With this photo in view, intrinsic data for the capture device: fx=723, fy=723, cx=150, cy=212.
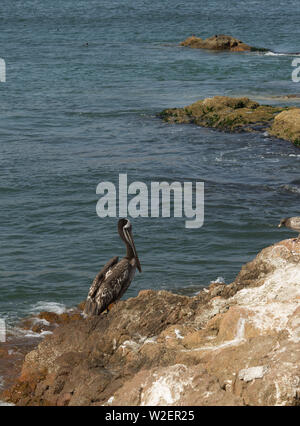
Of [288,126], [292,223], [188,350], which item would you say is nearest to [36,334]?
[188,350]

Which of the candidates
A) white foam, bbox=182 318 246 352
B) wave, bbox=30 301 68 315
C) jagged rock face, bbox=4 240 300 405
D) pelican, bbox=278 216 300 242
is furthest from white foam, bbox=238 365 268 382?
pelican, bbox=278 216 300 242

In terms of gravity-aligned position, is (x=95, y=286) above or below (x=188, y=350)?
below

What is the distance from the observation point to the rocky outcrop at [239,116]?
112 feet

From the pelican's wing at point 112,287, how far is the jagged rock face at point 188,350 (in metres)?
0.94

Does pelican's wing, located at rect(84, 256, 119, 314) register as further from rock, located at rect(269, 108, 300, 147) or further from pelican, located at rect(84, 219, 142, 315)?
rock, located at rect(269, 108, 300, 147)

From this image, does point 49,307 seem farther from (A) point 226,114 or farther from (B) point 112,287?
(A) point 226,114

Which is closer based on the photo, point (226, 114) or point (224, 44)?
point (226, 114)

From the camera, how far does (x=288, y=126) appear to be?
33969 mm

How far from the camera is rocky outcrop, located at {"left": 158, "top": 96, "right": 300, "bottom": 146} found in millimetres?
34281

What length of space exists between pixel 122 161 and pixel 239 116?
27.6ft

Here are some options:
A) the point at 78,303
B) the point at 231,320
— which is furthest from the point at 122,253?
the point at 231,320

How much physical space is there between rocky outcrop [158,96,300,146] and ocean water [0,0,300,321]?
2.80ft

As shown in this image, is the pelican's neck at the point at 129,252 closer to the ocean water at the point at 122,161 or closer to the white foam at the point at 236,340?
the ocean water at the point at 122,161

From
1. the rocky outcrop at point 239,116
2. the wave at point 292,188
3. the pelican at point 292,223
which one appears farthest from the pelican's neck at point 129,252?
the rocky outcrop at point 239,116
